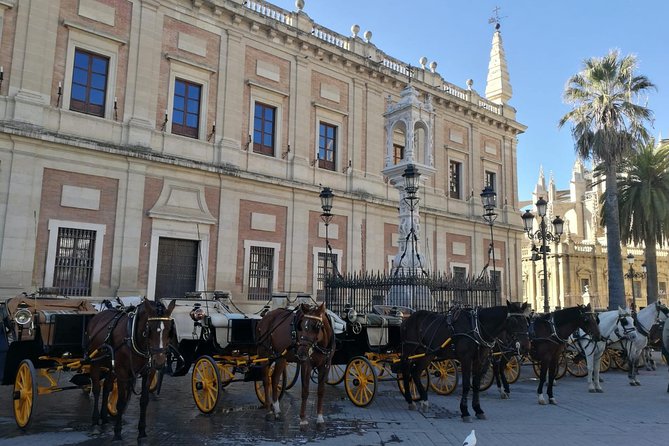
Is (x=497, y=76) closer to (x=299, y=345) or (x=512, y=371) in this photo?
(x=512, y=371)

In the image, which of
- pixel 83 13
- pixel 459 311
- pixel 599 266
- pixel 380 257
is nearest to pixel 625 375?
pixel 459 311

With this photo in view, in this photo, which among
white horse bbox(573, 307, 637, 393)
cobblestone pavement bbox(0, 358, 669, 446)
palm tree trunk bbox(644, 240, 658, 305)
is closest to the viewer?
cobblestone pavement bbox(0, 358, 669, 446)

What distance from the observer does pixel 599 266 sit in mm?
48281

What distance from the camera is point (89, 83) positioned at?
54.1 feet

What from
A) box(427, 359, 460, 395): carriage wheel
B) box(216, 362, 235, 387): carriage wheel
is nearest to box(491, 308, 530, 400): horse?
box(427, 359, 460, 395): carriage wheel

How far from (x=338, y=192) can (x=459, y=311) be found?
13515 mm

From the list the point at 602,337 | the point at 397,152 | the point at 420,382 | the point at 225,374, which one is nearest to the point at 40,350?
the point at 225,374

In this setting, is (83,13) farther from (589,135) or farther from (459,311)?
(589,135)

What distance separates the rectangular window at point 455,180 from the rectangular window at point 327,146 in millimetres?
7709

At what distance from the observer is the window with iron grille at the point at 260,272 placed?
1906 centimetres

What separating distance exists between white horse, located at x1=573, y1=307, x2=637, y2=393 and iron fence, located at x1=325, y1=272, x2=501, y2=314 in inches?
112

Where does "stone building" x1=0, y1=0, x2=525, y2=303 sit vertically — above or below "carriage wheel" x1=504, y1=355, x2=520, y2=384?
above

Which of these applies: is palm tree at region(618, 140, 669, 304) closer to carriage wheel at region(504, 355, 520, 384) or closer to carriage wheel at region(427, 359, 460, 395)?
carriage wheel at region(504, 355, 520, 384)

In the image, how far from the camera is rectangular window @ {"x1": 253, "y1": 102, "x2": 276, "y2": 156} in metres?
20.1
